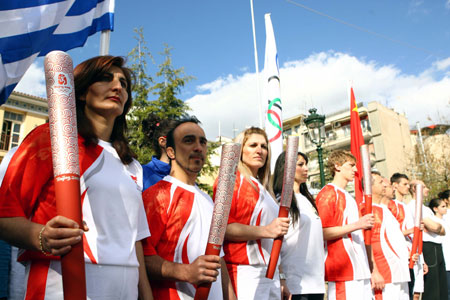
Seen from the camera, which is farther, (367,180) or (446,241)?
(446,241)

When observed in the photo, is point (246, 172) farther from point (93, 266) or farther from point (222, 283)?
point (93, 266)

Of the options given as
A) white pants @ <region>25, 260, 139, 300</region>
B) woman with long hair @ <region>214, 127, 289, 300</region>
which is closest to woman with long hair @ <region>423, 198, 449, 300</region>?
woman with long hair @ <region>214, 127, 289, 300</region>

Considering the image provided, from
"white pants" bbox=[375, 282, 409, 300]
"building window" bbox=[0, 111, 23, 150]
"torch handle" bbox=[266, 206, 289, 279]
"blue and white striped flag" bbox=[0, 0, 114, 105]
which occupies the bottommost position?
"white pants" bbox=[375, 282, 409, 300]

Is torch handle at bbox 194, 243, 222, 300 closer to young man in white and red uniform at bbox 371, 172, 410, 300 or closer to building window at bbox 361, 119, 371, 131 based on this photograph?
young man in white and red uniform at bbox 371, 172, 410, 300

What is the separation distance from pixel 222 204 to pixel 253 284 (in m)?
1.11

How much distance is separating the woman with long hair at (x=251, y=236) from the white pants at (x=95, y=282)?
1039 mm

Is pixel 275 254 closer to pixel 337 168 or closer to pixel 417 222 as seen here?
pixel 337 168

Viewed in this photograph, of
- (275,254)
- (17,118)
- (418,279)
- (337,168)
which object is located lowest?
(418,279)

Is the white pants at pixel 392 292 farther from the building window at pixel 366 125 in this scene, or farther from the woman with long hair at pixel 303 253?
the building window at pixel 366 125

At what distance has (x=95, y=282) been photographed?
5.10ft

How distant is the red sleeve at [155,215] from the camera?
Result: 6.89 feet

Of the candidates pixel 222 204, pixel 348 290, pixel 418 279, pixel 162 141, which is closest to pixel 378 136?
pixel 418 279

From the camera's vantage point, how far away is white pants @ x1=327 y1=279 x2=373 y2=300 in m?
3.70

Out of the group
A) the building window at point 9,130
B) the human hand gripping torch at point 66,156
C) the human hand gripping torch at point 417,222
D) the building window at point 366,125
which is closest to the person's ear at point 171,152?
the human hand gripping torch at point 66,156
